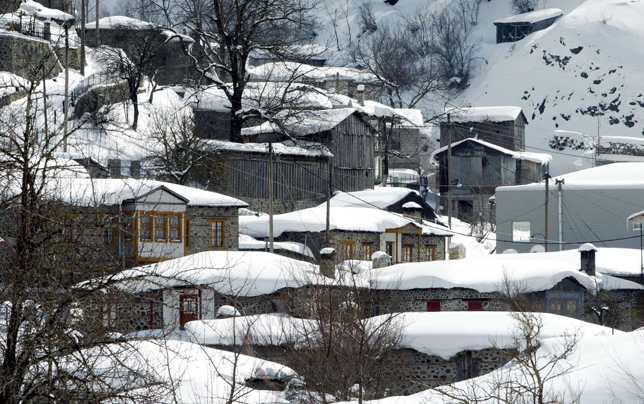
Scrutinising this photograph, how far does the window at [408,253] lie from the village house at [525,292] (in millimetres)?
11673

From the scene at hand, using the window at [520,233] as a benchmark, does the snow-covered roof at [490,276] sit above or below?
below

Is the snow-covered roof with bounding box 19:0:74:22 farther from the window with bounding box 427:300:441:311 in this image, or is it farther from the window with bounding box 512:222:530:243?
the window with bounding box 427:300:441:311

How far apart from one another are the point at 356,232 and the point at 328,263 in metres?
9.00

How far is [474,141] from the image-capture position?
61375mm

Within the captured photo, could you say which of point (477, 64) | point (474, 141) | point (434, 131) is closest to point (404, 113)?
point (474, 141)

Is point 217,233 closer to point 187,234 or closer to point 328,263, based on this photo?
point 187,234

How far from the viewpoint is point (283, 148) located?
1619 inches

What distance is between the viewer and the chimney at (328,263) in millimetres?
24748

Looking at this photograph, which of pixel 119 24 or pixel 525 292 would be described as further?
pixel 119 24

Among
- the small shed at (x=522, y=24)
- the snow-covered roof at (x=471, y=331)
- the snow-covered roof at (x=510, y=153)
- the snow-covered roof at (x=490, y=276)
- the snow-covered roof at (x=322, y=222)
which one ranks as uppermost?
the small shed at (x=522, y=24)

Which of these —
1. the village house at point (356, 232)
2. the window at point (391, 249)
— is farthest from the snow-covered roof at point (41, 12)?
the window at point (391, 249)

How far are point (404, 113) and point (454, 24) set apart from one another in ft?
168

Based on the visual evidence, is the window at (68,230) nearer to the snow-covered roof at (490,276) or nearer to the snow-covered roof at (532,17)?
the snow-covered roof at (490,276)

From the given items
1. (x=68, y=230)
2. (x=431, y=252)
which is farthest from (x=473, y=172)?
(x=68, y=230)
